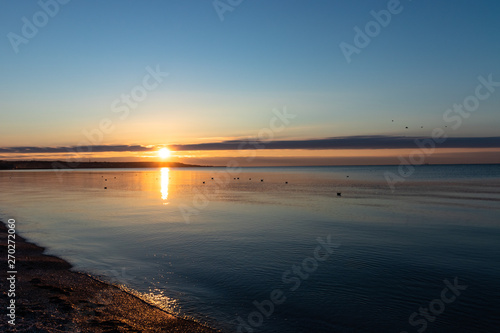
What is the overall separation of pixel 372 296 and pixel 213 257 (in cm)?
914

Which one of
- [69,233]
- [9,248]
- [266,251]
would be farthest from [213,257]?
[69,233]

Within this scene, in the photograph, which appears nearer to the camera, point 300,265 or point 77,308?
point 77,308

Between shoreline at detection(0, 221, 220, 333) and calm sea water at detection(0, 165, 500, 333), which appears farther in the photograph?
calm sea water at detection(0, 165, 500, 333)

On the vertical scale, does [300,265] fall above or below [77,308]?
below

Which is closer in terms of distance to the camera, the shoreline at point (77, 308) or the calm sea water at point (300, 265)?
the shoreline at point (77, 308)

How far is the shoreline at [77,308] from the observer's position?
985 cm

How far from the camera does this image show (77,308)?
1125cm

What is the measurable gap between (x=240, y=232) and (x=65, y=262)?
12.7 m

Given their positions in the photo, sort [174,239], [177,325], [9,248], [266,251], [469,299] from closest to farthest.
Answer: [177,325] < [469,299] < [9,248] < [266,251] < [174,239]

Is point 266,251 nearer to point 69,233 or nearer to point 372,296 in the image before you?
point 372,296

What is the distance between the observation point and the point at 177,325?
1065 centimetres

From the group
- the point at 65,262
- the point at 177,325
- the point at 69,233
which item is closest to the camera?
the point at 177,325

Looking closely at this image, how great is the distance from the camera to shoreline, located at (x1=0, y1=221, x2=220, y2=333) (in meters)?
9.85

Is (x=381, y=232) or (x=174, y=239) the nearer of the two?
(x=174, y=239)
